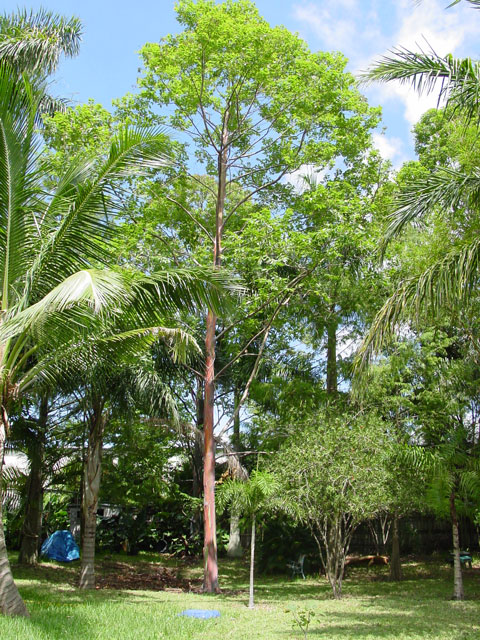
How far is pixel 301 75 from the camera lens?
1562cm

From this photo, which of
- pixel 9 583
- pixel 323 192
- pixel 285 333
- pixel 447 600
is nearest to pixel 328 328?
pixel 285 333

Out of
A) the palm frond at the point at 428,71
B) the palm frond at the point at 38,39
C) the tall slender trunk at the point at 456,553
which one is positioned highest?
the palm frond at the point at 38,39

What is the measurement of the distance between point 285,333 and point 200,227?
4.14 m

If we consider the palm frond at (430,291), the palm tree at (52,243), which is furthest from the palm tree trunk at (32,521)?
the palm frond at (430,291)

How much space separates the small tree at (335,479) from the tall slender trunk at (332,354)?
432cm

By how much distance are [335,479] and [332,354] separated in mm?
6281

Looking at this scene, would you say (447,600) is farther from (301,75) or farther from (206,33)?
(206,33)

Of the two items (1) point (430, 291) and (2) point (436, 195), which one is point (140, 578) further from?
(2) point (436, 195)

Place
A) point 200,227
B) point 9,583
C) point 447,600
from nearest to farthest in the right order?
point 9,583 → point 447,600 → point 200,227

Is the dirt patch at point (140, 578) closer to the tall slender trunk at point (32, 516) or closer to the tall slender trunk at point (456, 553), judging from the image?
the tall slender trunk at point (32, 516)

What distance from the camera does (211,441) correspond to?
1555cm

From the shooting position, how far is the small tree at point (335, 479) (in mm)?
12266

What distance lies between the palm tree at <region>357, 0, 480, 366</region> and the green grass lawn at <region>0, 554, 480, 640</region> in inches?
159

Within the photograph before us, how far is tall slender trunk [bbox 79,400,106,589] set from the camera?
1400cm
